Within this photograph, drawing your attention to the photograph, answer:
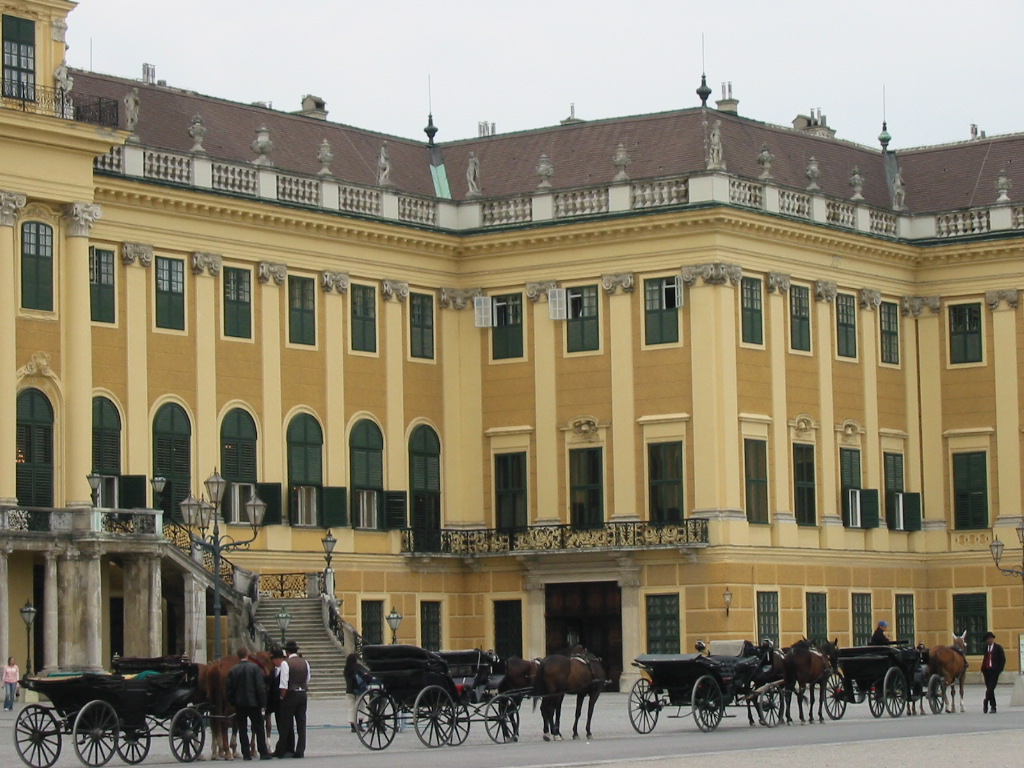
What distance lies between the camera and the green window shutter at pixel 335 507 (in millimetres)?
60787

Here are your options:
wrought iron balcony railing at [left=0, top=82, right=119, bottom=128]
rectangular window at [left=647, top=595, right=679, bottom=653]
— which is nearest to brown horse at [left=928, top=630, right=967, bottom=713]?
rectangular window at [left=647, top=595, right=679, bottom=653]

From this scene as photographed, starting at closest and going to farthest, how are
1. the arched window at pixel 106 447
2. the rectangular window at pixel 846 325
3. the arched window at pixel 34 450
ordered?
1. the arched window at pixel 34 450
2. the arched window at pixel 106 447
3. the rectangular window at pixel 846 325

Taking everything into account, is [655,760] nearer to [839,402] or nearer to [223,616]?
[223,616]

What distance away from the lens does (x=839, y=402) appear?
65375mm

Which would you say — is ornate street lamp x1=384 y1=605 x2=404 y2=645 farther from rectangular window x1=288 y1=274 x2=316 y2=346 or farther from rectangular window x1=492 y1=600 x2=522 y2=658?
rectangular window x1=288 y1=274 x2=316 y2=346

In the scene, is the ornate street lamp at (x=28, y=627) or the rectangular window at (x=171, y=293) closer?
the ornate street lamp at (x=28, y=627)

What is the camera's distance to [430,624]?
63719 millimetres

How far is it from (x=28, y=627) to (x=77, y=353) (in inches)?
228

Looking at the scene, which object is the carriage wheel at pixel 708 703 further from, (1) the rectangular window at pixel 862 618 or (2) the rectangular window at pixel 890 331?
(2) the rectangular window at pixel 890 331

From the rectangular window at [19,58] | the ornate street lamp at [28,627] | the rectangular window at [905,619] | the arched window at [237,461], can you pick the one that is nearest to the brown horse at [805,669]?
the ornate street lamp at [28,627]

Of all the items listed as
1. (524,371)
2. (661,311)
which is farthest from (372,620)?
(661,311)

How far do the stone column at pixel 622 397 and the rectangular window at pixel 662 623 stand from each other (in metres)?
2.26

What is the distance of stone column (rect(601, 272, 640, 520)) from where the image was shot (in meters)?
62.3

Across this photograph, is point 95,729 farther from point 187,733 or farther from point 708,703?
point 708,703
